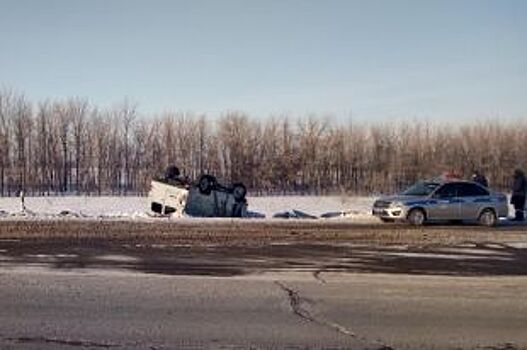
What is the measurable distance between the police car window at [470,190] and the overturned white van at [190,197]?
8.22 metres

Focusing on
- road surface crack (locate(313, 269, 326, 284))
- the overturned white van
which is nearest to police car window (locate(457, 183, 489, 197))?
the overturned white van

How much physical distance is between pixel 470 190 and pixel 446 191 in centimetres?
102

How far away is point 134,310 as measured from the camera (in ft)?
30.9

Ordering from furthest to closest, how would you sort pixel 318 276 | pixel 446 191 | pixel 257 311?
pixel 446 191
pixel 318 276
pixel 257 311

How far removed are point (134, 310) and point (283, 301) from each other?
2.04 metres

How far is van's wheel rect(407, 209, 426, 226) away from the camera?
85.8ft

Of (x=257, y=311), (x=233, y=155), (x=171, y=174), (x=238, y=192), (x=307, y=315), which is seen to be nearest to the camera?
(x=307, y=315)

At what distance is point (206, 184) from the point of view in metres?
27.6

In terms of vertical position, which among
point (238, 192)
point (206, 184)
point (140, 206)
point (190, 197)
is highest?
point (206, 184)

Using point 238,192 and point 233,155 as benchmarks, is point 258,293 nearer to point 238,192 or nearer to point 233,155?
point 238,192

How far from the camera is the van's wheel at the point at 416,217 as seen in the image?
26141 millimetres

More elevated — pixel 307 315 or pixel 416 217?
pixel 416 217

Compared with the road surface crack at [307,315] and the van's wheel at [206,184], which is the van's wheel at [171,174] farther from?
the road surface crack at [307,315]

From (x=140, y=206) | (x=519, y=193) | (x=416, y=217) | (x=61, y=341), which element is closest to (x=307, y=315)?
(x=61, y=341)
